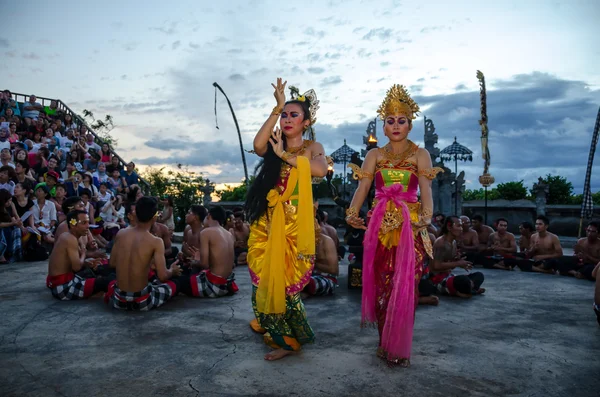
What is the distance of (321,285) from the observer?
6.00 meters

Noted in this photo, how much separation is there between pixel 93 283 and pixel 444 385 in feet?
14.6

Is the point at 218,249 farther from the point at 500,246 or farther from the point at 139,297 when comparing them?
the point at 500,246

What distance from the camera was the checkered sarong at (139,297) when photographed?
502cm

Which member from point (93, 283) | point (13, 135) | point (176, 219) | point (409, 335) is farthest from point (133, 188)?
point (409, 335)

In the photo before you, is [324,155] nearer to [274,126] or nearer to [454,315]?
[274,126]

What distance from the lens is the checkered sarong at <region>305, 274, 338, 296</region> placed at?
5930 millimetres

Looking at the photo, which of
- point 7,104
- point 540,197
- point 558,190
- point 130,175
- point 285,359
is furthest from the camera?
point 558,190

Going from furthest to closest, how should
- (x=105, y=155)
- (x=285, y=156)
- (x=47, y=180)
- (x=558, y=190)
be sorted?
(x=558, y=190), (x=105, y=155), (x=47, y=180), (x=285, y=156)

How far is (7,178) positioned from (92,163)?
144 inches

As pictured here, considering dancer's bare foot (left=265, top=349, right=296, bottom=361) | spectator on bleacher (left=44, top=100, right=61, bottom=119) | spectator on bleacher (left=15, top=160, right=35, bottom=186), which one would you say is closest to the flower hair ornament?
dancer's bare foot (left=265, top=349, right=296, bottom=361)

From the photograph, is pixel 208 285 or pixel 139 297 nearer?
pixel 139 297

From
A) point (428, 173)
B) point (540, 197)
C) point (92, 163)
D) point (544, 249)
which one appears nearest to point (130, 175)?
point (92, 163)

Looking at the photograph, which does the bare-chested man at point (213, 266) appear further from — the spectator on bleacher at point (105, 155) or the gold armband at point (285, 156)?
the spectator on bleacher at point (105, 155)

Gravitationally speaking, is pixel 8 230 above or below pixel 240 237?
above
